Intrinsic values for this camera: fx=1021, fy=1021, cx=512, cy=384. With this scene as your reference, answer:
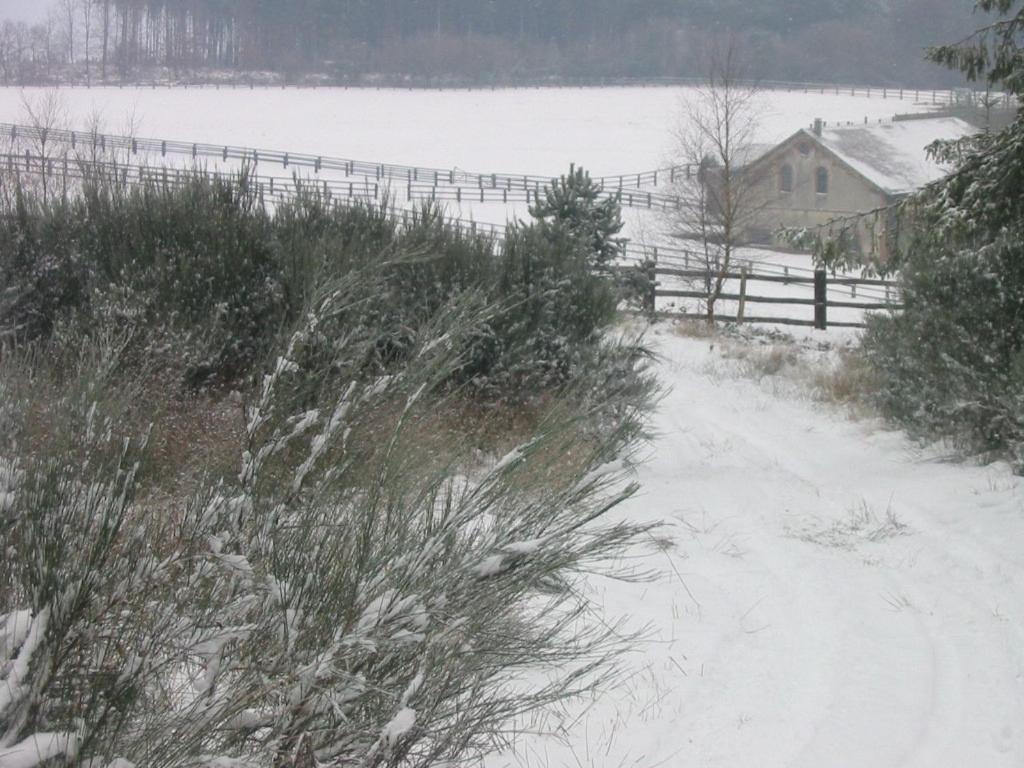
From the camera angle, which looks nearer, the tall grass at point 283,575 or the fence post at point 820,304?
the tall grass at point 283,575

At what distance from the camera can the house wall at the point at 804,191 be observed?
94.0ft

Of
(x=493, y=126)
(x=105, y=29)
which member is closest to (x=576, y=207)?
Result: (x=105, y=29)

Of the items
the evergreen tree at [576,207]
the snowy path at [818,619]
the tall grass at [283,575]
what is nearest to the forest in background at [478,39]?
the evergreen tree at [576,207]

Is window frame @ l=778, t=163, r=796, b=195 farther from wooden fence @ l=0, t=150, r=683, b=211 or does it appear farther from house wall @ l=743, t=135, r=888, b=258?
wooden fence @ l=0, t=150, r=683, b=211

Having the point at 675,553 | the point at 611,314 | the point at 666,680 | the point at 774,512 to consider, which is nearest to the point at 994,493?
the point at 774,512

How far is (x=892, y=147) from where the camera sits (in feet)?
103

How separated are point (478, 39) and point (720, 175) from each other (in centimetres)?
2969

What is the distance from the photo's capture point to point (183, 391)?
723cm

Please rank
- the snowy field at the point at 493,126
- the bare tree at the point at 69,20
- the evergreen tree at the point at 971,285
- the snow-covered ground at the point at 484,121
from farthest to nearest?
1. the snow-covered ground at the point at 484,121
2. the snowy field at the point at 493,126
3. the bare tree at the point at 69,20
4. the evergreen tree at the point at 971,285

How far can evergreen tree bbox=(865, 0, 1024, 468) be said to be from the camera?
1027cm

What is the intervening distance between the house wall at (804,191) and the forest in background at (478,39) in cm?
268

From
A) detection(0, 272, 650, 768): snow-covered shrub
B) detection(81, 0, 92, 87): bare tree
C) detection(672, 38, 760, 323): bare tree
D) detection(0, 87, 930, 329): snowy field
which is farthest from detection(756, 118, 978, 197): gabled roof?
detection(0, 272, 650, 768): snow-covered shrub

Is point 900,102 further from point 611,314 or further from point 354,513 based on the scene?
point 354,513

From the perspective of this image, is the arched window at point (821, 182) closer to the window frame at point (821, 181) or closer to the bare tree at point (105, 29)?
the window frame at point (821, 181)
